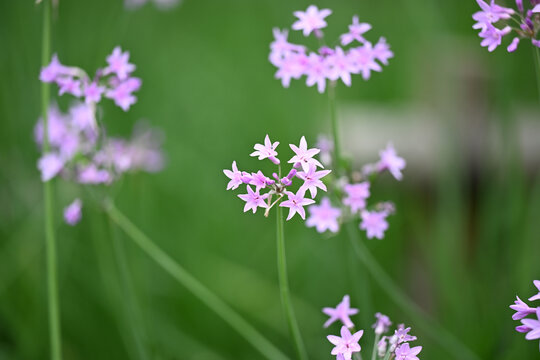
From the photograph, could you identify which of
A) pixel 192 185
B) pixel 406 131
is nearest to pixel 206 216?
pixel 192 185

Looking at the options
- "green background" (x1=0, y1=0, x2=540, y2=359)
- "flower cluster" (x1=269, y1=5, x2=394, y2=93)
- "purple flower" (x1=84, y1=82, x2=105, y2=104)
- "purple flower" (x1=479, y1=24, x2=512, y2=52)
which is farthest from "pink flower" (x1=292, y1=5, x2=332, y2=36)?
"green background" (x1=0, y1=0, x2=540, y2=359)

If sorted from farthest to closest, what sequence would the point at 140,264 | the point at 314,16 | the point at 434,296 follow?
the point at 434,296 → the point at 140,264 → the point at 314,16

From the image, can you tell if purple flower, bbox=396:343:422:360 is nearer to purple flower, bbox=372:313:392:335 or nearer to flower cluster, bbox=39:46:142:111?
purple flower, bbox=372:313:392:335

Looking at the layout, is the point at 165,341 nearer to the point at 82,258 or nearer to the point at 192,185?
the point at 82,258

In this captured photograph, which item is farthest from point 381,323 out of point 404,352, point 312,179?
point 312,179

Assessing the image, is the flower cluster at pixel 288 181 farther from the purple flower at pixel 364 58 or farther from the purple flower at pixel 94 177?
the purple flower at pixel 94 177

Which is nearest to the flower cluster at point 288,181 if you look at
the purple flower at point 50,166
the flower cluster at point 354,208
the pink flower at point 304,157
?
the pink flower at point 304,157
